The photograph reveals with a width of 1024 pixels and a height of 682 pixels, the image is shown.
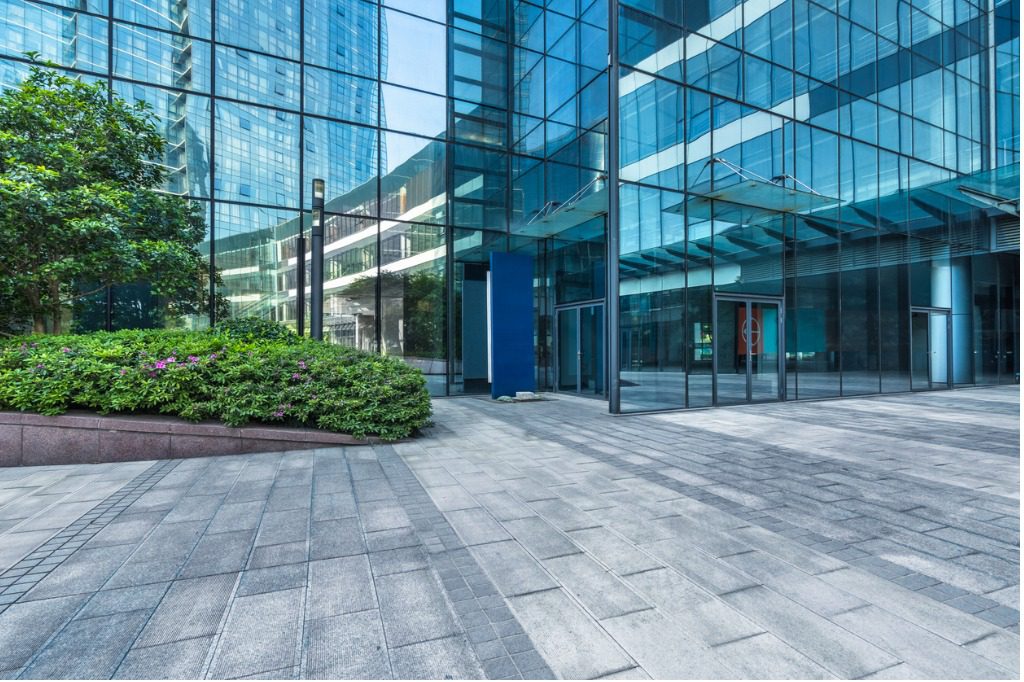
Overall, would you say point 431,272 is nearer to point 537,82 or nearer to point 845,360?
point 537,82

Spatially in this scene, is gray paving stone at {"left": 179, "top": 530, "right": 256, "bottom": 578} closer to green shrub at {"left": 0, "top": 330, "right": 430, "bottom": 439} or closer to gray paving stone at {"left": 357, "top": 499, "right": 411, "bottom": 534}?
gray paving stone at {"left": 357, "top": 499, "right": 411, "bottom": 534}

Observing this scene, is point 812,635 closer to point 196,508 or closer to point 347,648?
point 347,648

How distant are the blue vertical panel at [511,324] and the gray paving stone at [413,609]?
10.5 metres

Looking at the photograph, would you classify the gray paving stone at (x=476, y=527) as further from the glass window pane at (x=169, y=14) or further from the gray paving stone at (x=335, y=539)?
the glass window pane at (x=169, y=14)

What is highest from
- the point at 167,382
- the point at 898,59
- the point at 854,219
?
the point at 898,59

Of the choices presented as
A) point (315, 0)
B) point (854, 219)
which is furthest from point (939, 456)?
point (315, 0)

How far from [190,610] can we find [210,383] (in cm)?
513

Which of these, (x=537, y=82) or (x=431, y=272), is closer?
(x=431, y=272)

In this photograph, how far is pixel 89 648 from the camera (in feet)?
8.49

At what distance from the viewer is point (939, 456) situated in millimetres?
7020

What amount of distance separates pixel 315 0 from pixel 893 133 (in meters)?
18.1

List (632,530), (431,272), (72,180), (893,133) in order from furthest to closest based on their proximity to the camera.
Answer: (893,133) → (431,272) → (72,180) → (632,530)

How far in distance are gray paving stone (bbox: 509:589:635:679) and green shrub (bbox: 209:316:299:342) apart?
9062 millimetres

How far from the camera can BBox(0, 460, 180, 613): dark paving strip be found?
10.7 ft
